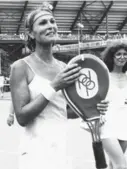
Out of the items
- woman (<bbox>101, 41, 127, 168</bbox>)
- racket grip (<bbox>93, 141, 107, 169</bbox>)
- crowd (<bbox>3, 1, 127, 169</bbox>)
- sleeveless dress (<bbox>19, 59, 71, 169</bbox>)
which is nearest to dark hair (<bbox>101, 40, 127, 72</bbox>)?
woman (<bbox>101, 41, 127, 168</bbox>)

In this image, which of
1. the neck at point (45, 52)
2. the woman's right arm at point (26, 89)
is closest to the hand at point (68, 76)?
the woman's right arm at point (26, 89)

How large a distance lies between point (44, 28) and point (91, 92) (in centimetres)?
36

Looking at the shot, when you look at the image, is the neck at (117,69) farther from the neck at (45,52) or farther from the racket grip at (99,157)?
the racket grip at (99,157)

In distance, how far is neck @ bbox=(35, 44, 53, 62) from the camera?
89.4 inches

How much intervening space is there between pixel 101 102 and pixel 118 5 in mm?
23390

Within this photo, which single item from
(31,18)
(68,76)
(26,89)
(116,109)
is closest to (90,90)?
(68,76)

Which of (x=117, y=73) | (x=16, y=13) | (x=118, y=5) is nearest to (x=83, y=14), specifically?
(x=118, y=5)

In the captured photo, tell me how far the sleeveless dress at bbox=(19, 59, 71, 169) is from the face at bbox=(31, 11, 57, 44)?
127 mm

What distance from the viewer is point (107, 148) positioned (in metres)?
4.45

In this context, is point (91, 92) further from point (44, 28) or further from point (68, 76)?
point (44, 28)

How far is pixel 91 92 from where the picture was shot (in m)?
2.10

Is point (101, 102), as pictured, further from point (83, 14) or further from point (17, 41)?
point (83, 14)

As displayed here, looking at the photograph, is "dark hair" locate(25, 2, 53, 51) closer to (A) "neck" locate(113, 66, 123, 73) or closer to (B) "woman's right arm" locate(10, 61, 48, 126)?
(B) "woman's right arm" locate(10, 61, 48, 126)

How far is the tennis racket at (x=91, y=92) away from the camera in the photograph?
6.81 ft
